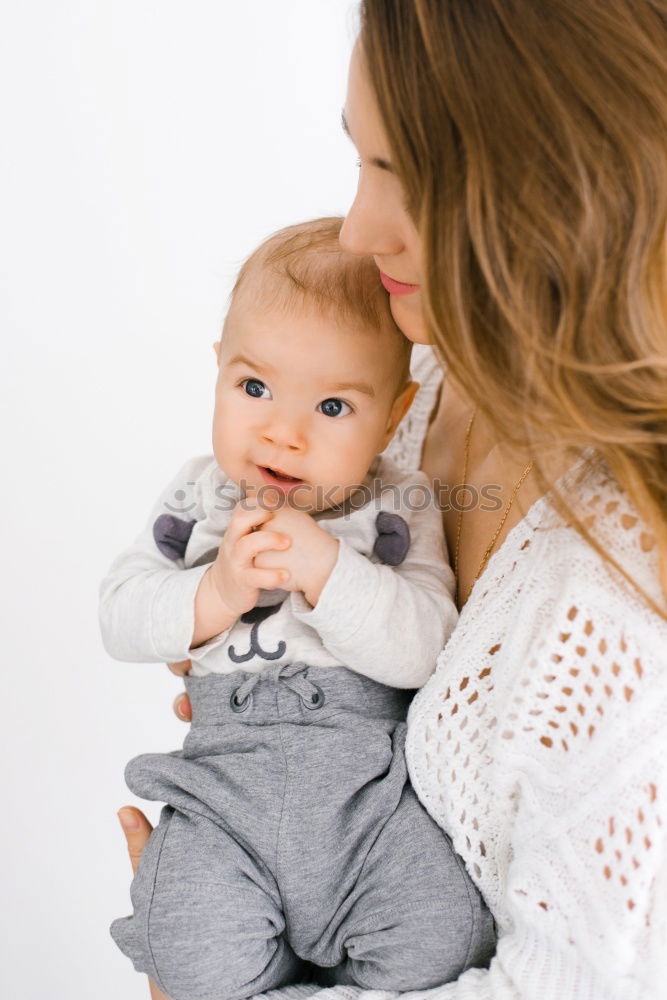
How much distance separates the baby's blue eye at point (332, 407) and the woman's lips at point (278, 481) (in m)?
0.10

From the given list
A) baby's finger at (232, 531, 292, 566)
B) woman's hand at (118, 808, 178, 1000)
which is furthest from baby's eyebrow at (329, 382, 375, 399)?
woman's hand at (118, 808, 178, 1000)

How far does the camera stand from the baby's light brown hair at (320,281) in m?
1.50

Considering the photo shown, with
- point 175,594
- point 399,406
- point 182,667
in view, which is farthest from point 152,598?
point 399,406

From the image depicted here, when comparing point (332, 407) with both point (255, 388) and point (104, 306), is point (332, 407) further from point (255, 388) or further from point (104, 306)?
point (104, 306)

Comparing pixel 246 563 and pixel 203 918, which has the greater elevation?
pixel 246 563

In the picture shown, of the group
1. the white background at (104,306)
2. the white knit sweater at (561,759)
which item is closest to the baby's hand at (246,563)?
the white knit sweater at (561,759)

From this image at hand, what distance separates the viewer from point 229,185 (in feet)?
9.04

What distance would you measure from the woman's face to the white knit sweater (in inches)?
13.1

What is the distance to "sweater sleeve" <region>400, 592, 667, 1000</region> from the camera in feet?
3.76

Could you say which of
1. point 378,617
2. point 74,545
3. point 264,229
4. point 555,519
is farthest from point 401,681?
point 264,229

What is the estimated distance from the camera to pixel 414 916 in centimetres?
136

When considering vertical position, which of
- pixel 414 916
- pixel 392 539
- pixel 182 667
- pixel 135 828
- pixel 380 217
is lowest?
pixel 135 828

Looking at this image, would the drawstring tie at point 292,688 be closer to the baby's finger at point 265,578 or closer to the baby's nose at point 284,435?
the baby's finger at point 265,578

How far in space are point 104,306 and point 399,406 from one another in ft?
4.01
